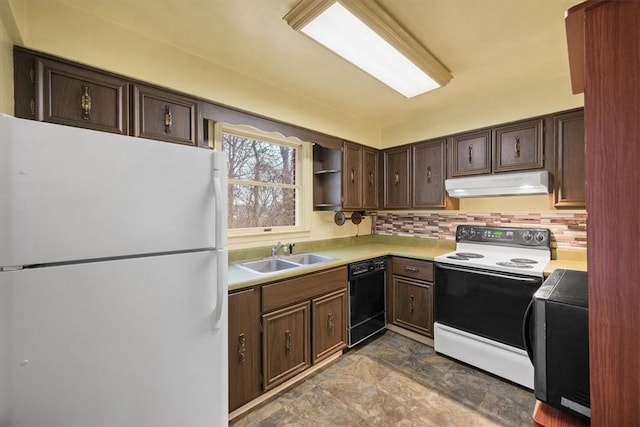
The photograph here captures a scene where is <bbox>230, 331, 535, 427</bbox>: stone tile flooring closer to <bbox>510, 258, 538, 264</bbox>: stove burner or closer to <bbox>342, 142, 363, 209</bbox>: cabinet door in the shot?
<bbox>510, 258, 538, 264</bbox>: stove burner

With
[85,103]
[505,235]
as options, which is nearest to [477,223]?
[505,235]

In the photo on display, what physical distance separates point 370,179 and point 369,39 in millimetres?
1781

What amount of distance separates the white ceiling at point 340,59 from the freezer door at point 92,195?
91cm

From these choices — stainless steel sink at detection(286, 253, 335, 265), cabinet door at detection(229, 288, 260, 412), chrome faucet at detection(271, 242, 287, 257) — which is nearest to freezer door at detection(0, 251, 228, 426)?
cabinet door at detection(229, 288, 260, 412)

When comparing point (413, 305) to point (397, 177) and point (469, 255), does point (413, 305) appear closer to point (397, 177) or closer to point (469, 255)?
point (469, 255)

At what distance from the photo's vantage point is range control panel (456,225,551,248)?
2395mm

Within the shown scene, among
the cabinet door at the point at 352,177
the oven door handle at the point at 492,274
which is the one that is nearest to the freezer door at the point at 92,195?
the cabinet door at the point at 352,177

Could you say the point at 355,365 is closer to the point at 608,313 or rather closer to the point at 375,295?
the point at 375,295

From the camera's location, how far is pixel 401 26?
5.18ft

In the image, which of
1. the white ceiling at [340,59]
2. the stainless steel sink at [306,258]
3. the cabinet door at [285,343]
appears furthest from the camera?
the stainless steel sink at [306,258]

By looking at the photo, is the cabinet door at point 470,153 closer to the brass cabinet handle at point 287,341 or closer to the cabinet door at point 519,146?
the cabinet door at point 519,146

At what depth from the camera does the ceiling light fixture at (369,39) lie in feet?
4.44

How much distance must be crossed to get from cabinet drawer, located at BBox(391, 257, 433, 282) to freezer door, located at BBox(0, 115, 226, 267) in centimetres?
208

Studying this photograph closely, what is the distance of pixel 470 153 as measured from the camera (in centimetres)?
264
